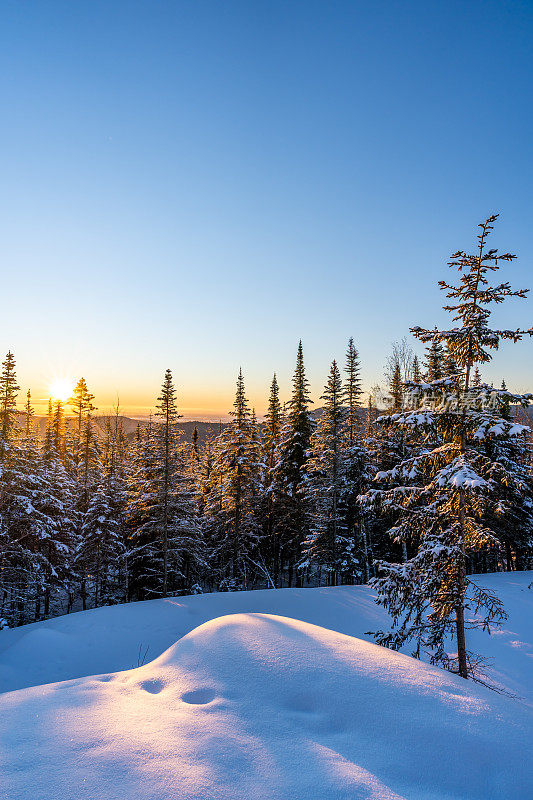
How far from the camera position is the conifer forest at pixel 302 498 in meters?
9.02

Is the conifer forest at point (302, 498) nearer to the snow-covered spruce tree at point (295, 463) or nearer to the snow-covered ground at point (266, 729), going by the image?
the snow-covered spruce tree at point (295, 463)

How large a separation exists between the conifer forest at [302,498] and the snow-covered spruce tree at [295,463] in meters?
0.10

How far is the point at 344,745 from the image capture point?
3729mm

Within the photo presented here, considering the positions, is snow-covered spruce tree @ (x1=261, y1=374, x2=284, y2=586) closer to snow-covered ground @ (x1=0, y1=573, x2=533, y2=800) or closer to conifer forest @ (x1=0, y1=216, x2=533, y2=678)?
conifer forest @ (x1=0, y1=216, x2=533, y2=678)

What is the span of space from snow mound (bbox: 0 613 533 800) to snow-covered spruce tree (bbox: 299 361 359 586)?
18473 millimetres

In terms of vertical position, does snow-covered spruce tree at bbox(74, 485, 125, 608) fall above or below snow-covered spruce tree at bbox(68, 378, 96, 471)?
below

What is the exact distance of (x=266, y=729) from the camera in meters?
3.88

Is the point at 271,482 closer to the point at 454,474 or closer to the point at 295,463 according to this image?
the point at 295,463

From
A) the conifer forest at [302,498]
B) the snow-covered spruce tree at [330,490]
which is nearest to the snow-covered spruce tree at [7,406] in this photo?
the conifer forest at [302,498]

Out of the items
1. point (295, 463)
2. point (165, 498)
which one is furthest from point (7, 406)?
point (295, 463)

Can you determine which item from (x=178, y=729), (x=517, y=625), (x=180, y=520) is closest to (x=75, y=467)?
(x=180, y=520)

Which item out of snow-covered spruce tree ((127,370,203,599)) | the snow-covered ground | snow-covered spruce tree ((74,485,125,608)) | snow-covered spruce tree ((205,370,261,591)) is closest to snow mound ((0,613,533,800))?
the snow-covered ground

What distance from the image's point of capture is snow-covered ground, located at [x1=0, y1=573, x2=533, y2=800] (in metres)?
3.18

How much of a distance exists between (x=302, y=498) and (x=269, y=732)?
2155 centimetres
